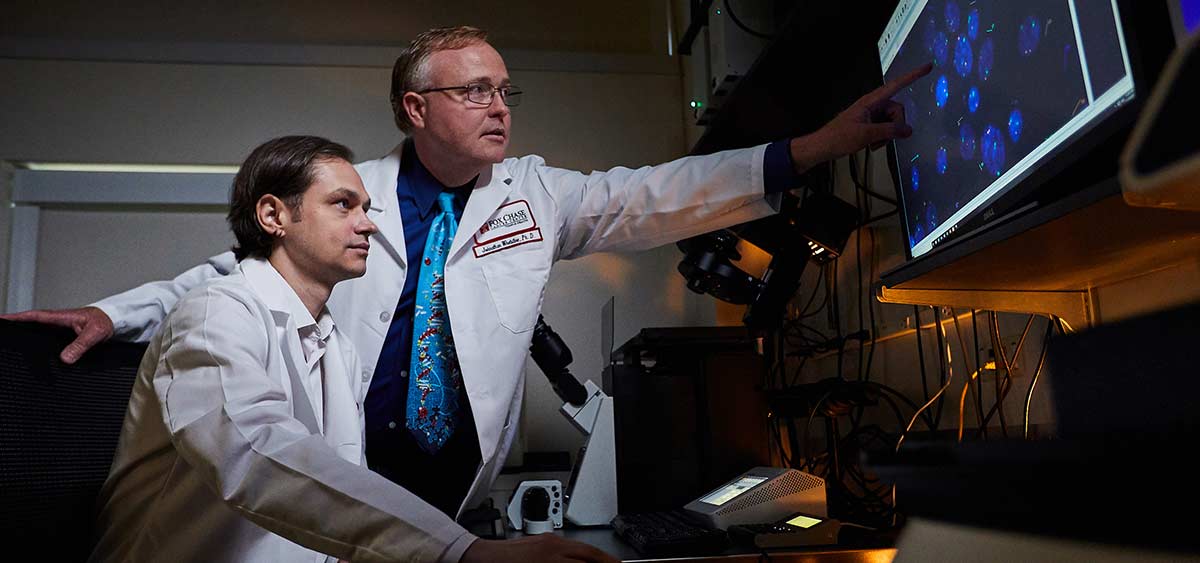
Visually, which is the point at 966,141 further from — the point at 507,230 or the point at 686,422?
the point at 507,230

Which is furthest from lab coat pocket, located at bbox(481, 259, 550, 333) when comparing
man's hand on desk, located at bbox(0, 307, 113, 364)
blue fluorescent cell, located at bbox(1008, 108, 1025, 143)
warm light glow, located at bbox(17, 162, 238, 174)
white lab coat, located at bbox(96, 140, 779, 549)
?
warm light glow, located at bbox(17, 162, 238, 174)

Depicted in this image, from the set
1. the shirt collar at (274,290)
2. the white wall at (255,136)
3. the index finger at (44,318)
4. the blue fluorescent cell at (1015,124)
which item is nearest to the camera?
the blue fluorescent cell at (1015,124)

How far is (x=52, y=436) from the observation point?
96 cm

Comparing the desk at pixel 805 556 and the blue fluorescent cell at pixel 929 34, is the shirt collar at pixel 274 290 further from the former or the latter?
the blue fluorescent cell at pixel 929 34

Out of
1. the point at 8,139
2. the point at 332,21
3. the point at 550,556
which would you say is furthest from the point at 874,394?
the point at 8,139

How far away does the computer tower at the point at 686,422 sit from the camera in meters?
1.62

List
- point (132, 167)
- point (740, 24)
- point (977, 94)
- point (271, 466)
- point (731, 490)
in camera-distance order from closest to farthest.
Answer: point (271, 466)
point (977, 94)
point (731, 490)
point (740, 24)
point (132, 167)

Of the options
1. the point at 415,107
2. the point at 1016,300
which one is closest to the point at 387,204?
the point at 415,107

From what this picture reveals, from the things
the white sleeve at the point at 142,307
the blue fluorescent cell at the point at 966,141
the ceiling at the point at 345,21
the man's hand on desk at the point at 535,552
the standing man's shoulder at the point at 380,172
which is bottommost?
the man's hand on desk at the point at 535,552

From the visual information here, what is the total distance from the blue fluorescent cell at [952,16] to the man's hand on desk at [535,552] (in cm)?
75

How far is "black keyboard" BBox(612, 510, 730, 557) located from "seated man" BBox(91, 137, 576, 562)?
1.41ft

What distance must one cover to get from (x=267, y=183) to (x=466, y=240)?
49 centimetres

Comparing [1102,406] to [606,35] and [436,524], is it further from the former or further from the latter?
[606,35]

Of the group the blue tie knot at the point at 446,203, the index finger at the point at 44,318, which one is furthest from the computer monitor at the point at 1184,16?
the blue tie knot at the point at 446,203
